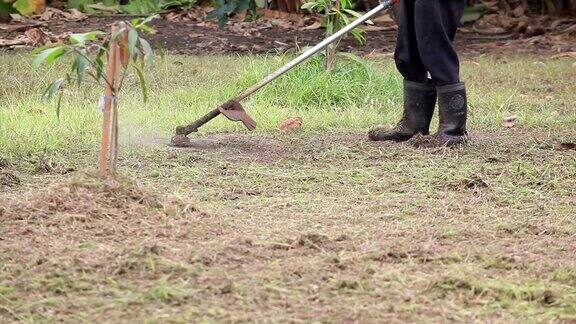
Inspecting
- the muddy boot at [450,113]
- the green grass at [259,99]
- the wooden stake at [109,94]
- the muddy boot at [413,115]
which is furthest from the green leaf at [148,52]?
the muddy boot at [413,115]

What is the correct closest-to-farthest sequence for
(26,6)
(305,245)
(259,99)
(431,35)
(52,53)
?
(305,245) → (52,53) → (431,35) → (259,99) → (26,6)

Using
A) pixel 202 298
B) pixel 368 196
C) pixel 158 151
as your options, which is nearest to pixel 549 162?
pixel 368 196

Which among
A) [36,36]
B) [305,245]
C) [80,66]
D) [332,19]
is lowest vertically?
[36,36]

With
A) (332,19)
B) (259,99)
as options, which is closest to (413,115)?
(259,99)

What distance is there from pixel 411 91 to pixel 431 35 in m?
0.43

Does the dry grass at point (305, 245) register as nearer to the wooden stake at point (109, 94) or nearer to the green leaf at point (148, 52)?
the wooden stake at point (109, 94)

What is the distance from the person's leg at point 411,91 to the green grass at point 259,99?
0.63m

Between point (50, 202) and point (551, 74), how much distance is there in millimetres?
5440

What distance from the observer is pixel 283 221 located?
376 centimetres

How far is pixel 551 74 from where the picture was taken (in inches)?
322

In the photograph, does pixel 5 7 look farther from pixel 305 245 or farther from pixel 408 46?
pixel 305 245

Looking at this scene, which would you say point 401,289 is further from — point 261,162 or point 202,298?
point 261,162

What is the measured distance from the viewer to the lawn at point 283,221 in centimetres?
281

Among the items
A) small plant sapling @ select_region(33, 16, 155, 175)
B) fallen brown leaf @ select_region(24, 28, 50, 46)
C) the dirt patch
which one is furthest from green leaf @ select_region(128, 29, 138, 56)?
fallen brown leaf @ select_region(24, 28, 50, 46)
